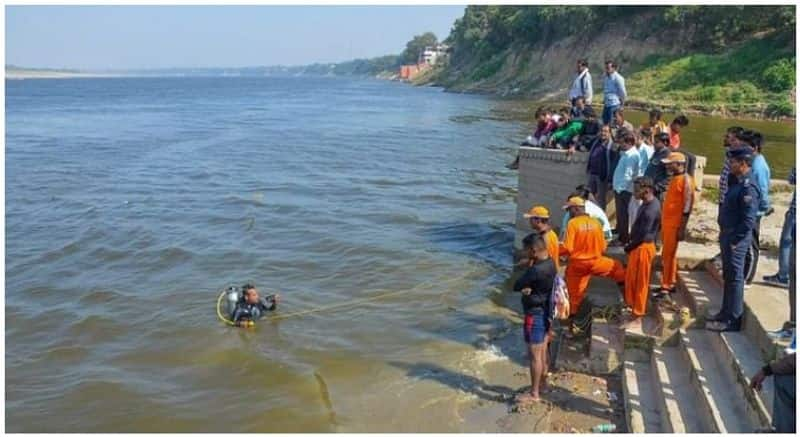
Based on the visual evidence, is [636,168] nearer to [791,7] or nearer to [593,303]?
[593,303]

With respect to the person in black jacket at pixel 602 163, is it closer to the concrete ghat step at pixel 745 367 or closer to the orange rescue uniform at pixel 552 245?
the orange rescue uniform at pixel 552 245

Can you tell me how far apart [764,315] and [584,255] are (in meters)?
1.99

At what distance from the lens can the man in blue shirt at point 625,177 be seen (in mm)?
9817

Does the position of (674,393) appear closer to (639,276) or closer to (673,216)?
(639,276)

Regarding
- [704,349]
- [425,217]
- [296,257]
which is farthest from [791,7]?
[704,349]

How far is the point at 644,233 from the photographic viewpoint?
797 centimetres

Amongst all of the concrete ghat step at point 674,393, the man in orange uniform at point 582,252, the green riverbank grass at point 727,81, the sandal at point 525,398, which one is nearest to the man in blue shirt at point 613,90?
the man in orange uniform at point 582,252

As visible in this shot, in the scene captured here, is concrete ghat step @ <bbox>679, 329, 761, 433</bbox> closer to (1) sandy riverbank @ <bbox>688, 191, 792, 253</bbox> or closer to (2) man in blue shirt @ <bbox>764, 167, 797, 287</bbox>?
(2) man in blue shirt @ <bbox>764, 167, 797, 287</bbox>

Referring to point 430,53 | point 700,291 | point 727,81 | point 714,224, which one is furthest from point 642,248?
point 430,53

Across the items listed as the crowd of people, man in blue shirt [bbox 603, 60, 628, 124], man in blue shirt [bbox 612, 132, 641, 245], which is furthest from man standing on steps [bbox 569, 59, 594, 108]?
man in blue shirt [bbox 612, 132, 641, 245]

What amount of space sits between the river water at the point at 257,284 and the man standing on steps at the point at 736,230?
2737mm

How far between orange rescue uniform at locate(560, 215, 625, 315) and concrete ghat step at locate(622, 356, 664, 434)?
1.08 metres

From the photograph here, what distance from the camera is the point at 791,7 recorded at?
47.7 m

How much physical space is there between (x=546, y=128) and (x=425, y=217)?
16.2ft
